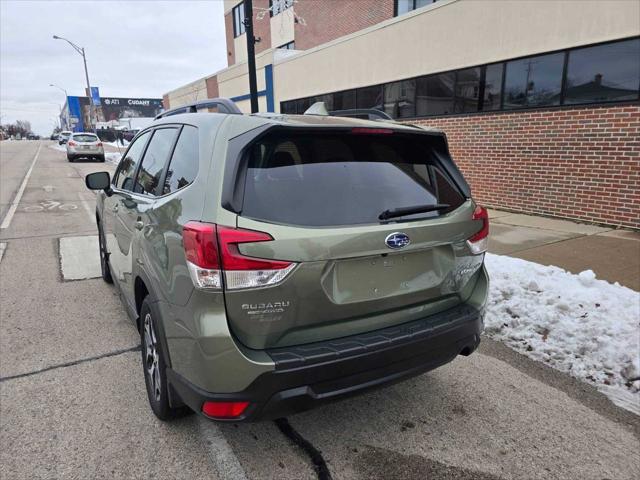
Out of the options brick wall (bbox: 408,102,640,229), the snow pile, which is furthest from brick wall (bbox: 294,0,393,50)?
the snow pile

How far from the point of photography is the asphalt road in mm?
2443

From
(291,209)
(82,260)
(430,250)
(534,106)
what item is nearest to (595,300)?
(430,250)

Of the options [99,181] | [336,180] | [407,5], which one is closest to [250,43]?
[99,181]

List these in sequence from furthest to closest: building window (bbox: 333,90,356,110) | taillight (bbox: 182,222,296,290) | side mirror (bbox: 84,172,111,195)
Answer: building window (bbox: 333,90,356,110), side mirror (bbox: 84,172,111,195), taillight (bbox: 182,222,296,290)

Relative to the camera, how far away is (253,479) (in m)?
2.34

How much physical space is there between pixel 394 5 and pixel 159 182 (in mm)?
14591

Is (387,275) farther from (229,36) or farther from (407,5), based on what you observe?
(229,36)

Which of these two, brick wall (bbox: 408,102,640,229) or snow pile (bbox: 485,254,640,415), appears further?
brick wall (bbox: 408,102,640,229)

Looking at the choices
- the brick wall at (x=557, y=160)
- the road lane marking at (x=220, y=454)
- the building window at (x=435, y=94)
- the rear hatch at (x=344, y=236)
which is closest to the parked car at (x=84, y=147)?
the building window at (x=435, y=94)

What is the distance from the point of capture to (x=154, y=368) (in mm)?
2801

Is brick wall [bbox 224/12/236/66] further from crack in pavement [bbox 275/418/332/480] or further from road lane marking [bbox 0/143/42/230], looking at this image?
crack in pavement [bbox 275/418/332/480]

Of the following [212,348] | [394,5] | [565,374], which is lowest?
[565,374]

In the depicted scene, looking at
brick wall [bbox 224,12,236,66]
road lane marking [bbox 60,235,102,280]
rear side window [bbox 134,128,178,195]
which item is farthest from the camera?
brick wall [bbox 224,12,236,66]

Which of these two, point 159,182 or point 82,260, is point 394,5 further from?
point 159,182
